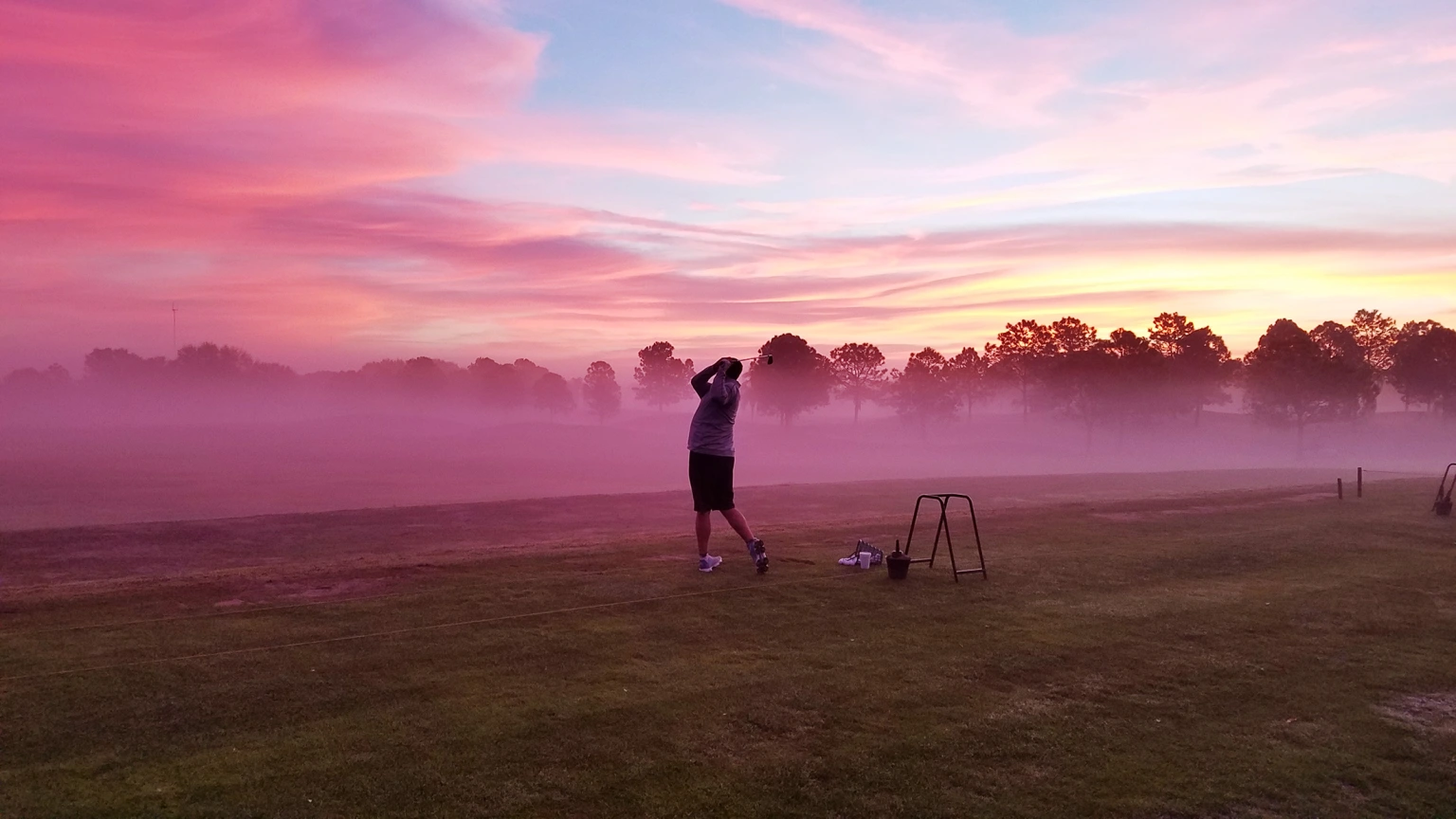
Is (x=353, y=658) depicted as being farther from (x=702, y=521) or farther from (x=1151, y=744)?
(x=1151, y=744)

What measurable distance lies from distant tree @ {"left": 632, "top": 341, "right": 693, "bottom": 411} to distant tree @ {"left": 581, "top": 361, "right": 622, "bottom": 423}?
13.6 meters

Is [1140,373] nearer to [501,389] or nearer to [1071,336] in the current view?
[1071,336]

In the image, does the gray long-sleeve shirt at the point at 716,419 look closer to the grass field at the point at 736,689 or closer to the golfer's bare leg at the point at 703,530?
the golfer's bare leg at the point at 703,530

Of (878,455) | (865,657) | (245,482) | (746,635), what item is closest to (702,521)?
(746,635)

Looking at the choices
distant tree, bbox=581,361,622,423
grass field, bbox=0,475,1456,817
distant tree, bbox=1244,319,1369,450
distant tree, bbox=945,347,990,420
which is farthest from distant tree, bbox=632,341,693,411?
grass field, bbox=0,475,1456,817

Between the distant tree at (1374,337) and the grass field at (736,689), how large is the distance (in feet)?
338

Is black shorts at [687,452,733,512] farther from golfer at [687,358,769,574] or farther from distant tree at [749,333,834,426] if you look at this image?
distant tree at [749,333,834,426]

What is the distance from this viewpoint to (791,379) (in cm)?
11262

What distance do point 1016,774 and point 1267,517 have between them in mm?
18276

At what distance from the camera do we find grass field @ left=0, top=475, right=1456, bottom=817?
18.2 feet

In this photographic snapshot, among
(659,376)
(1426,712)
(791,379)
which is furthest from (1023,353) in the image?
(1426,712)

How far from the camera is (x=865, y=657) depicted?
8328mm

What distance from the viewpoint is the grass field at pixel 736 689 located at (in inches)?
218

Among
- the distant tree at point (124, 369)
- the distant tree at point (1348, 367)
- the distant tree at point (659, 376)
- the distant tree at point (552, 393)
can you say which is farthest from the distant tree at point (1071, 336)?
the distant tree at point (124, 369)
